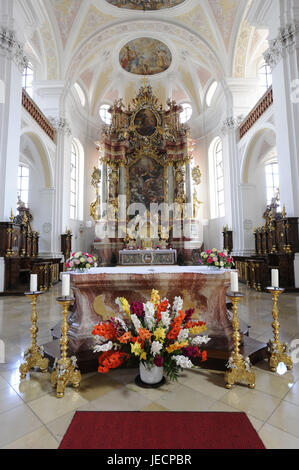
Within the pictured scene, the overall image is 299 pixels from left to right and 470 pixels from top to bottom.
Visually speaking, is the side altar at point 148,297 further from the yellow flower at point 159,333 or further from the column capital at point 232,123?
the column capital at point 232,123

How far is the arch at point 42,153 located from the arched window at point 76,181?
7.84ft

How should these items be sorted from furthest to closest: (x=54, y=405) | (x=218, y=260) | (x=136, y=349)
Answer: (x=218, y=260) < (x=136, y=349) < (x=54, y=405)

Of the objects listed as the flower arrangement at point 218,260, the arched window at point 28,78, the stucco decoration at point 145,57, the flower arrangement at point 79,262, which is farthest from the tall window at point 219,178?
the flower arrangement at point 79,262

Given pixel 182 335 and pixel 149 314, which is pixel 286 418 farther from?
pixel 149 314

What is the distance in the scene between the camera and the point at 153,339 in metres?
2.20

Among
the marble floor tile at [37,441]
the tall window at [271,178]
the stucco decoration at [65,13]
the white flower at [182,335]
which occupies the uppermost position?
the stucco decoration at [65,13]

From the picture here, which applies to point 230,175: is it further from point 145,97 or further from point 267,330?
point 267,330

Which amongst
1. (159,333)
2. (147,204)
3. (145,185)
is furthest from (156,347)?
(145,185)

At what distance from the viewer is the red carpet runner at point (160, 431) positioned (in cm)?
148

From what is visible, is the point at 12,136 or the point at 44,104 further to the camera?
the point at 44,104

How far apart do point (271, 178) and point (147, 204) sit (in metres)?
6.44
